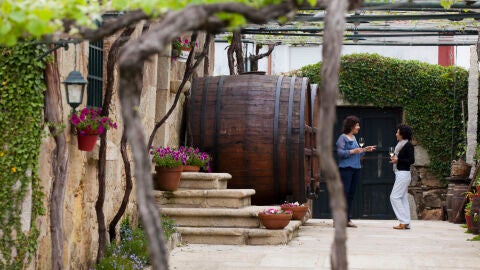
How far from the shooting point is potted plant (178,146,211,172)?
10781 millimetres

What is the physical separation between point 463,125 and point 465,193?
120 inches

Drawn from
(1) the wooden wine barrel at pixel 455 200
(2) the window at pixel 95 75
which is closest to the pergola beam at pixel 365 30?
(1) the wooden wine barrel at pixel 455 200

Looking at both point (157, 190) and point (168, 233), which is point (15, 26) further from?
point (157, 190)

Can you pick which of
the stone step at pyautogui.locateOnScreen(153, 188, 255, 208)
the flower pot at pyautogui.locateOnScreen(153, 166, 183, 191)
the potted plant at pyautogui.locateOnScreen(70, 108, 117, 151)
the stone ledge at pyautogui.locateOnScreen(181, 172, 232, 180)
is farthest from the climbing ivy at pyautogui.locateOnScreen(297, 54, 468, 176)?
the potted plant at pyautogui.locateOnScreen(70, 108, 117, 151)

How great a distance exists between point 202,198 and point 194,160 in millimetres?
658

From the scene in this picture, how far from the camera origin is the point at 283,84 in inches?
447

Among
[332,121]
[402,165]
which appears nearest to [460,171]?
[402,165]

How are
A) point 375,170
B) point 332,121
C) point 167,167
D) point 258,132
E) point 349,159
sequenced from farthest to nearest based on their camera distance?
point 375,170
point 349,159
point 258,132
point 167,167
point 332,121

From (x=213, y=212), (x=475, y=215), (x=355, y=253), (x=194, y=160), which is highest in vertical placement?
(x=194, y=160)

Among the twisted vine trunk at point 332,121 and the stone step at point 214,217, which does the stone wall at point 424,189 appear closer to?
the stone step at point 214,217

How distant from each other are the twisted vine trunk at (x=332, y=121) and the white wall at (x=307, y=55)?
2087cm

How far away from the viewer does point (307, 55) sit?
2514 centimetres

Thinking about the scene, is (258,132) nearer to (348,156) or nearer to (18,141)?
(348,156)

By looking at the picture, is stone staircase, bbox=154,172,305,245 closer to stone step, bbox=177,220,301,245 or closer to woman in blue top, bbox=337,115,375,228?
stone step, bbox=177,220,301,245
